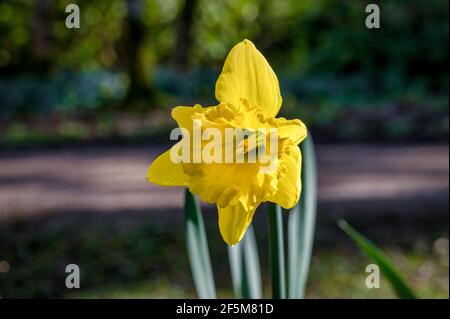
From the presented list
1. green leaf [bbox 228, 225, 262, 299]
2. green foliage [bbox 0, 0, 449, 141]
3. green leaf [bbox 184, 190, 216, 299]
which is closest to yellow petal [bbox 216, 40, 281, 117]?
green leaf [bbox 184, 190, 216, 299]

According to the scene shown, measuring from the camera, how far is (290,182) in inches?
31.5

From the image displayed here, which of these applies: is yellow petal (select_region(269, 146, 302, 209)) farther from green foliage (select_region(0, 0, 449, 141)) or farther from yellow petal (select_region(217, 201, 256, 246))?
green foliage (select_region(0, 0, 449, 141))

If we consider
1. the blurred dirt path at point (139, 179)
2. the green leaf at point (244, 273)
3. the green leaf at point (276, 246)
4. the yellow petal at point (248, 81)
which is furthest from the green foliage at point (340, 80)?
the yellow petal at point (248, 81)

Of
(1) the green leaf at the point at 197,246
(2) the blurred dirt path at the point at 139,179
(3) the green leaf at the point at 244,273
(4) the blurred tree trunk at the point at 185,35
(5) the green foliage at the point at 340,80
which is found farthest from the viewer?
(4) the blurred tree trunk at the point at 185,35

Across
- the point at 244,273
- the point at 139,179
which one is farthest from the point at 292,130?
the point at 139,179

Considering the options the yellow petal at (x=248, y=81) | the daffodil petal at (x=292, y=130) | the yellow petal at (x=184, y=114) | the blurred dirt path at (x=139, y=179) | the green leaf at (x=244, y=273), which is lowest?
the blurred dirt path at (x=139, y=179)

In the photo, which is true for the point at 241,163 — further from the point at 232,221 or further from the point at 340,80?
the point at 340,80

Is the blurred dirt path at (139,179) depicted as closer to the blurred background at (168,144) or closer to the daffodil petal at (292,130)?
the blurred background at (168,144)

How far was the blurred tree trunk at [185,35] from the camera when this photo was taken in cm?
1378

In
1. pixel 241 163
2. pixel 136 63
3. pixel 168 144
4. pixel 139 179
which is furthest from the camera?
pixel 136 63

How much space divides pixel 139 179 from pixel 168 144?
2169mm

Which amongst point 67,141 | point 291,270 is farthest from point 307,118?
point 291,270

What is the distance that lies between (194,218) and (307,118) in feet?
23.4

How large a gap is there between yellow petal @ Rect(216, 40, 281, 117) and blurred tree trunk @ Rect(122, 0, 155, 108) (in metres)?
8.78
